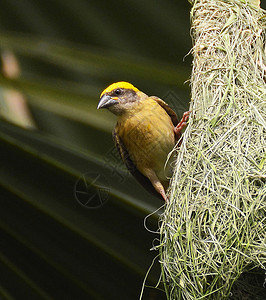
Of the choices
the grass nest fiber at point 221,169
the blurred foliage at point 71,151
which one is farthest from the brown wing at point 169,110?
the grass nest fiber at point 221,169

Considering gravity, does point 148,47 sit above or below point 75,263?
above

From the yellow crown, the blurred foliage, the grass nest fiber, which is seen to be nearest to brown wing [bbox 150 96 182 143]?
the yellow crown

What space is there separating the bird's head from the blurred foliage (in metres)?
0.08

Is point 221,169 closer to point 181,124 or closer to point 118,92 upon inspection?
point 181,124

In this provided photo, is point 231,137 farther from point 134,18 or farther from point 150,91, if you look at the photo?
point 150,91

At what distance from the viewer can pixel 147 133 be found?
4.22 meters

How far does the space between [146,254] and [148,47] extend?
93 centimetres

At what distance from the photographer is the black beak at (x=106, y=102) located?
3928mm

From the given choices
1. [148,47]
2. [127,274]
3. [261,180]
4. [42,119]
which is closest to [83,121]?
[42,119]

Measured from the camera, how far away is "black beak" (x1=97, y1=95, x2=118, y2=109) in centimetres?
393

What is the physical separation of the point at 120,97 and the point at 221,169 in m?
1.13

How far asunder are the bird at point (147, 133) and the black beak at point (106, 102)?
0.23ft

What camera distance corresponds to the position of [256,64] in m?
3.37

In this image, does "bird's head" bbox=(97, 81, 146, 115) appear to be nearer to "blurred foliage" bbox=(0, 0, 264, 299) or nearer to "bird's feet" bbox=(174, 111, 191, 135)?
"blurred foliage" bbox=(0, 0, 264, 299)
